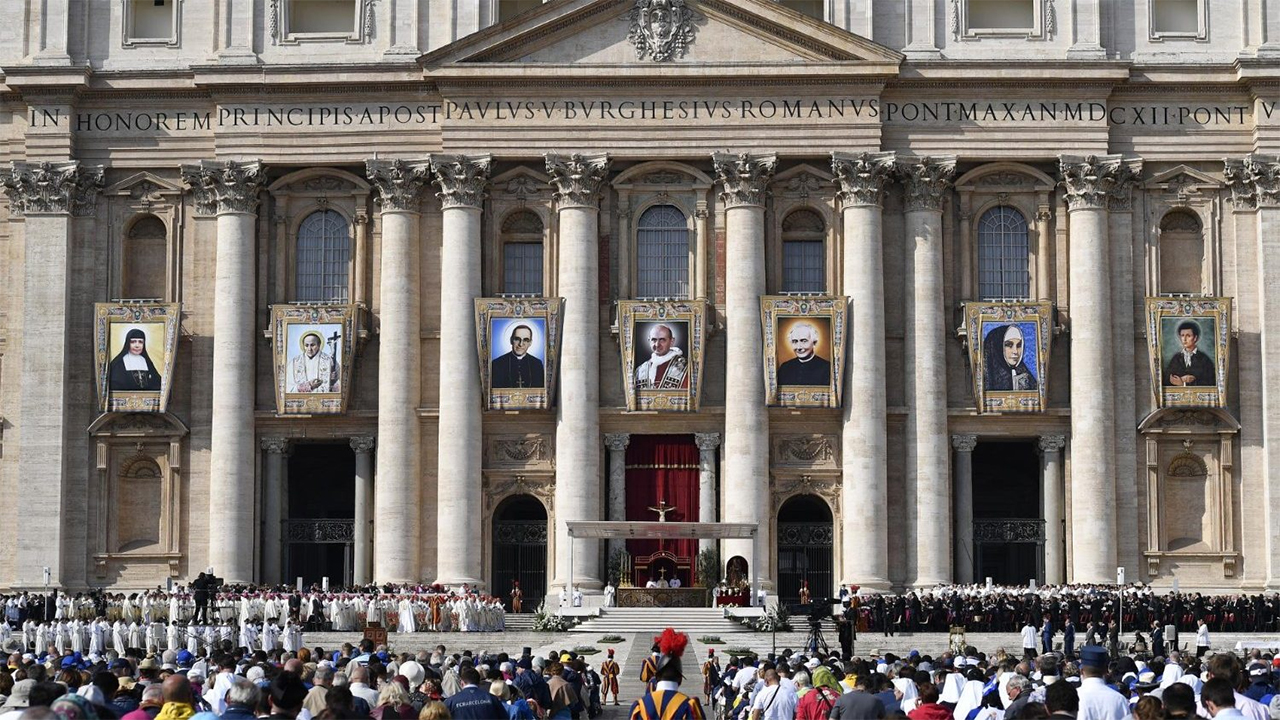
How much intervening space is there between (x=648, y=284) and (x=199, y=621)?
19148 mm

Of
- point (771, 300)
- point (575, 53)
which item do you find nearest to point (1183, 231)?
point (771, 300)

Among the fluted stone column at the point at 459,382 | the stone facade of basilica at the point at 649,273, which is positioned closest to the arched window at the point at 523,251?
the stone facade of basilica at the point at 649,273

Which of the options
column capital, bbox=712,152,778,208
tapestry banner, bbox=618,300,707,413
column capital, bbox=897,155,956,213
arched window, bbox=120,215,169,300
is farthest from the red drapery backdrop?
arched window, bbox=120,215,169,300

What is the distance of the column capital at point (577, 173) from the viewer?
219 ft

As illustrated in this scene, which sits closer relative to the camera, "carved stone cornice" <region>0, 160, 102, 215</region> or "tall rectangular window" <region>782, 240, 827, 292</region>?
"carved stone cornice" <region>0, 160, 102, 215</region>

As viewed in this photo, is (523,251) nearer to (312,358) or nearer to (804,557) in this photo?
(312,358)

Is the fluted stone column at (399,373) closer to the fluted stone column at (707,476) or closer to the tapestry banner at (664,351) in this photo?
the tapestry banner at (664,351)

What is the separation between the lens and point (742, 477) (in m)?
65.7

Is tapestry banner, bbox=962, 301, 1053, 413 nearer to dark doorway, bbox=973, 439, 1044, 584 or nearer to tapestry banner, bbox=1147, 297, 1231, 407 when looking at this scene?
dark doorway, bbox=973, 439, 1044, 584

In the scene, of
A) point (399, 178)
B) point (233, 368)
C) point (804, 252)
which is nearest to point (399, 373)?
point (233, 368)

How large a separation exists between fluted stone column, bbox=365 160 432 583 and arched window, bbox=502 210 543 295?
2.90 m

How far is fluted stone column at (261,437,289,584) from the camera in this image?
67.2m

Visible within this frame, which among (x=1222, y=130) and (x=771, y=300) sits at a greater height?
(x=1222, y=130)

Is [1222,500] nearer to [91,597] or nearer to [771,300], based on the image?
[771,300]
